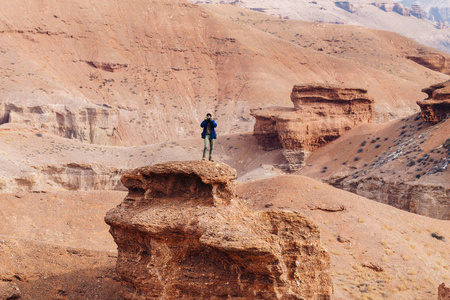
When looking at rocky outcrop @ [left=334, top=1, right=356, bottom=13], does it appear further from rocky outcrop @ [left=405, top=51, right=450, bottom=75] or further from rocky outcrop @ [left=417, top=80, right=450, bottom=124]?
rocky outcrop @ [left=417, top=80, right=450, bottom=124]

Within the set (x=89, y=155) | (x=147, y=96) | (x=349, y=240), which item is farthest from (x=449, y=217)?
(x=147, y=96)

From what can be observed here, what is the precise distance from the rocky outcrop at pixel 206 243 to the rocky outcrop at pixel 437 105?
2787cm

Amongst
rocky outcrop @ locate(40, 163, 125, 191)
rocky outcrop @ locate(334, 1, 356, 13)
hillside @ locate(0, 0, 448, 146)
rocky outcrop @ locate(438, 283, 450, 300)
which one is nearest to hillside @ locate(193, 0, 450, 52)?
rocky outcrop @ locate(334, 1, 356, 13)

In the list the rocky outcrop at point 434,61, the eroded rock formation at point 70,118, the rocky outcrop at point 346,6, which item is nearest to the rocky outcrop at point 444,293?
the eroded rock formation at point 70,118

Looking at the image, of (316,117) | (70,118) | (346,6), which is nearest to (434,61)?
(316,117)

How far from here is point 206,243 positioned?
32.5 ft

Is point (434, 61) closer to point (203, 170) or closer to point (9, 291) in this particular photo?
point (203, 170)

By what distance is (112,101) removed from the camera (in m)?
65.9

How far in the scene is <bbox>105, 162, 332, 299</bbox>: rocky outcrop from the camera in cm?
1005

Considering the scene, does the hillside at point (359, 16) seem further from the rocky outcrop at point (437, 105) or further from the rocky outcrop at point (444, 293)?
the rocky outcrop at point (444, 293)

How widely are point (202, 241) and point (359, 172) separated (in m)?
29.2

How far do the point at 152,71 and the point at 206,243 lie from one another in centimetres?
6441

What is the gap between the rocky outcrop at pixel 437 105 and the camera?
118 ft

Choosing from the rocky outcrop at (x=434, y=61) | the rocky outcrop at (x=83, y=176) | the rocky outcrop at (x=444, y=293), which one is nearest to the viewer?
the rocky outcrop at (x=444, y=293)
